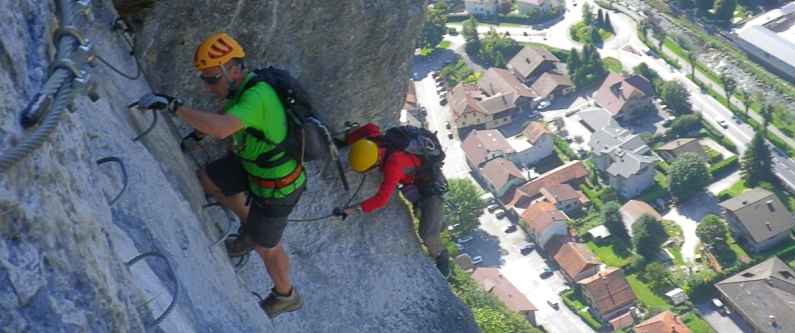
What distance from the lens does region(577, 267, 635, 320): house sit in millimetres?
39500

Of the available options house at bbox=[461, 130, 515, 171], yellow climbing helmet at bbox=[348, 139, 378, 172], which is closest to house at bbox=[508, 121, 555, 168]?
house at bbox=[461, 130, 515, 171]

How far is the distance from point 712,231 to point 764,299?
4270mm

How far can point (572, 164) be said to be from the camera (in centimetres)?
5016

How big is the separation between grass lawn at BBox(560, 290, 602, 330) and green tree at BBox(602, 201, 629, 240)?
4.75m

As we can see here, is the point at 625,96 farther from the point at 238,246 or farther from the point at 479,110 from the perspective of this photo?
the point at 238,246

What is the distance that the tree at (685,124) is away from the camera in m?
52.6

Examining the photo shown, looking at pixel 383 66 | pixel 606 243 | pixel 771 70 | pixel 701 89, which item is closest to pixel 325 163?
pixel 383 66

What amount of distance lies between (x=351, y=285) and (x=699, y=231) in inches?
1394

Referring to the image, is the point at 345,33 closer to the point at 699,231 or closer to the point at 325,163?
the point at 325,163

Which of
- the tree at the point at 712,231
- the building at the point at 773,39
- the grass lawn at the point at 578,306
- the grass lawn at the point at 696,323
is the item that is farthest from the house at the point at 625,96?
the grass lawn at the point at 696,323

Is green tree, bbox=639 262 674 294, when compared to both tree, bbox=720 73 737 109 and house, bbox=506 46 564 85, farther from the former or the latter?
house, bbox=506 46 564 85

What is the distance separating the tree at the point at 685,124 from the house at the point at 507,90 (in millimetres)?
10696

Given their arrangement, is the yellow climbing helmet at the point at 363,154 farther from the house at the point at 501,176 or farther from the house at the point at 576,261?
the house at the point at 501,176

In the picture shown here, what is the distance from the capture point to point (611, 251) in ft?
144
